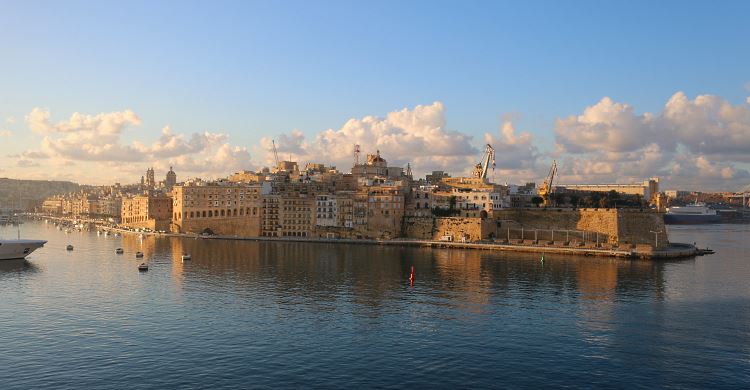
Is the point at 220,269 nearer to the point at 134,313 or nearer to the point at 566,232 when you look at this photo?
the point at 134,313

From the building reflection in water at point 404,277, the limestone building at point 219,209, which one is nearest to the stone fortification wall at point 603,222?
the building reflection in water at point 404,277

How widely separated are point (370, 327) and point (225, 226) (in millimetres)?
78504

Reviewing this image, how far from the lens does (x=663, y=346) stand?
33.3 metres

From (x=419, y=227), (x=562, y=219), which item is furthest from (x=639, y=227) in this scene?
(x=419, y=227)

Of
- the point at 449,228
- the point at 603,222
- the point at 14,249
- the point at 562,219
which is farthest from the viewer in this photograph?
the point at 449,228

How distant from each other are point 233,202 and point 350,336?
265 ft

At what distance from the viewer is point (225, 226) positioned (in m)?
110

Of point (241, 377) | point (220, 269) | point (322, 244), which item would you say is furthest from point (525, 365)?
point (322, 244)

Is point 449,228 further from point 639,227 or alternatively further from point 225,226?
point 225,226

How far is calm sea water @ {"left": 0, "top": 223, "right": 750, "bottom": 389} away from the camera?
28.2 meters

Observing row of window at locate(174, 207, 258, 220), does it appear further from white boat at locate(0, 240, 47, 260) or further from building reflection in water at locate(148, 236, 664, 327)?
white boat at locate(0, 240, 47, 260)

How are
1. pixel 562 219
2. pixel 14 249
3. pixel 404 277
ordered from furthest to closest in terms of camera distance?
pixel 562 219 < pixel 14 249 < pixel 404 277

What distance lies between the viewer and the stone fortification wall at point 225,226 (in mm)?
109188

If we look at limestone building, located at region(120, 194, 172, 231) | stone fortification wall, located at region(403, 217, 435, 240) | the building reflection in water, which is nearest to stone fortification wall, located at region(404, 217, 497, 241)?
stone fortification wall, located at region(403, 217, 435, 240)
